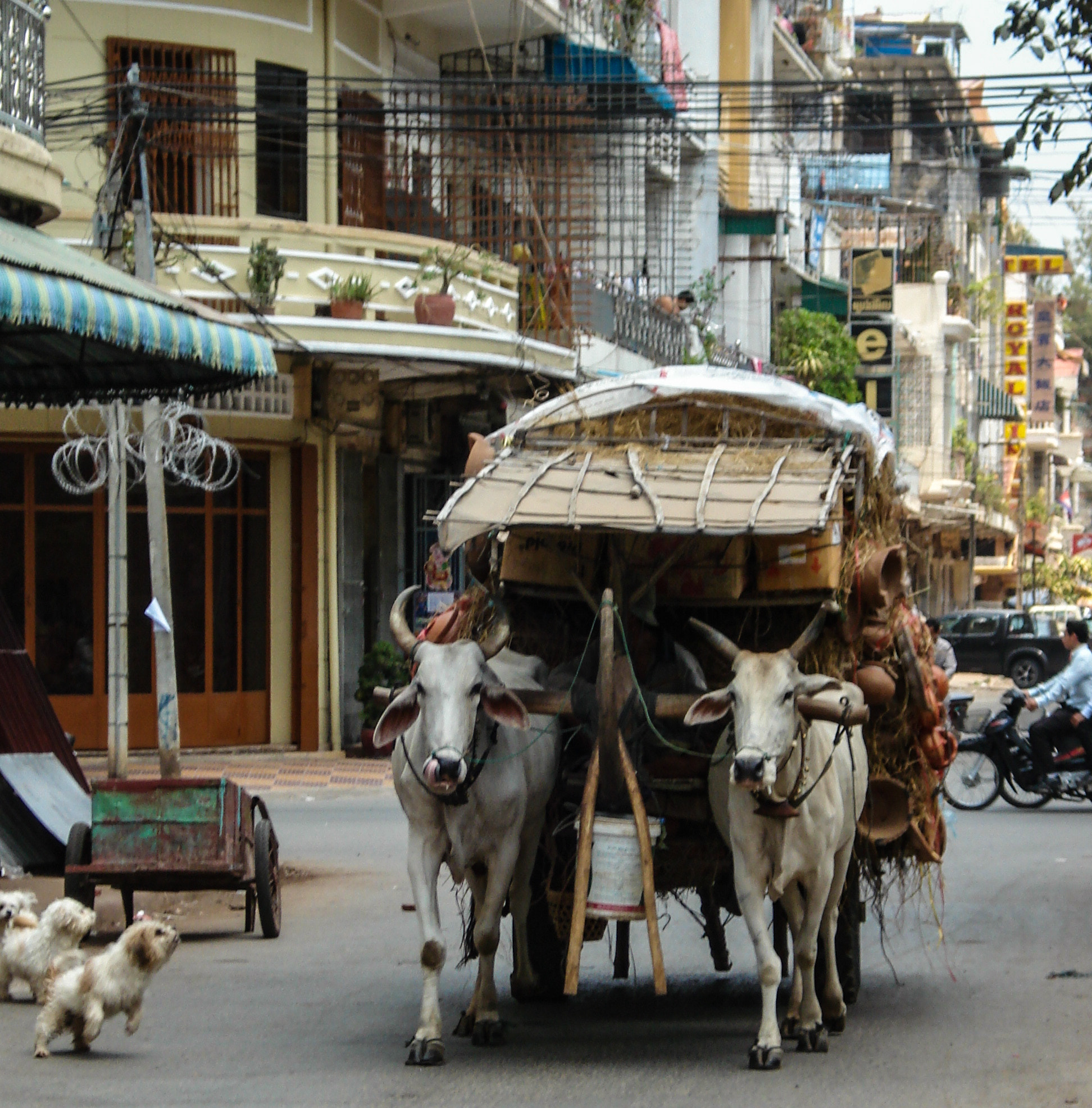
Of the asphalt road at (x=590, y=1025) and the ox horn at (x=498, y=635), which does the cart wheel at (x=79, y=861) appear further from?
the ox horn at (x=498, y=635)

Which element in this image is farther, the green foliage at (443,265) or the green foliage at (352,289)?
the green foliage at (443,265)

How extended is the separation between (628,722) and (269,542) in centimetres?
1362

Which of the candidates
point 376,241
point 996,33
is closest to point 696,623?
point 996,33

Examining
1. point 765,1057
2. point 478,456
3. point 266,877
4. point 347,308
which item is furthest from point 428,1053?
point 347,308

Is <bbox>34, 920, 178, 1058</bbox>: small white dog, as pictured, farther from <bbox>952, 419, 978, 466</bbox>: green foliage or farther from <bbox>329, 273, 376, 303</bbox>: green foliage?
<bbox>952, 419, 978, 466</bbox>: green foliage

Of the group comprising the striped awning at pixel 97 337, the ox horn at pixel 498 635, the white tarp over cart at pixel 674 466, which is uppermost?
the striped awning at pixel 97 337

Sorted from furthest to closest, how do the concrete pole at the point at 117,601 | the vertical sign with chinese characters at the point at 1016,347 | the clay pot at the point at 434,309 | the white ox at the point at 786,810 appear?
the vertical sign with chinese characters at the point at 1016,347 < the clay pot at the point at 434,309 < the concrete pole at the point at 117,601 < the white ox at the point at 786,810

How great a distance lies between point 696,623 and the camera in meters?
7.29

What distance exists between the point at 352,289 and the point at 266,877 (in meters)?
9.78

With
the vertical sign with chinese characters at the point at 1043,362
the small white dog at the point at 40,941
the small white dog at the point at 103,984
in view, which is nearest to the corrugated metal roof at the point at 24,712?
the small white dog at the point at 40,941

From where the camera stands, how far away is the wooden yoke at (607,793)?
705 centimetres

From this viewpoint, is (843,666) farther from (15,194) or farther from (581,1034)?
(15,194)

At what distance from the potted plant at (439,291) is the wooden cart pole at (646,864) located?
12.4 metres

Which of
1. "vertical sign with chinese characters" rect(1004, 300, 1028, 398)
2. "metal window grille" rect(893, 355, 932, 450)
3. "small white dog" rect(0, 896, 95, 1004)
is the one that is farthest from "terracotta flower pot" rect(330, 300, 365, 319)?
"vertical sign with chinese characters" rect(1004, 300, 1028, 398)
